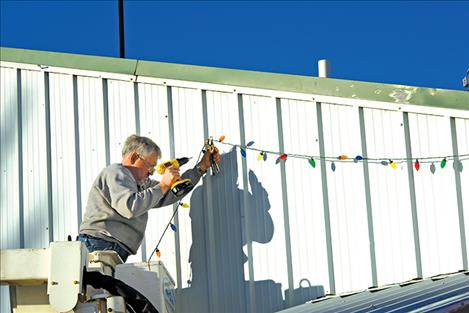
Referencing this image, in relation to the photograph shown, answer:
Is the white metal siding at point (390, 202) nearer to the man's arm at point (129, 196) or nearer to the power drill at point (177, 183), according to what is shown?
the power drill at point (177, 183)

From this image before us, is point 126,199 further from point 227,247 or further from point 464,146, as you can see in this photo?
point 464,146

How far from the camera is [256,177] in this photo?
8.09 meters

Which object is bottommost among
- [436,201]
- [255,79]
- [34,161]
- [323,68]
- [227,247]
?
[227,247]

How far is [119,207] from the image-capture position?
294 inches

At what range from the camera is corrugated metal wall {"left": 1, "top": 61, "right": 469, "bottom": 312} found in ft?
25.1

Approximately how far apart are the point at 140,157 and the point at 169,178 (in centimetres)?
34

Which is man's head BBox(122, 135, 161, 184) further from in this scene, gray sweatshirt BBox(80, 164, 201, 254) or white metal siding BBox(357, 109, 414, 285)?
white metal siding BBox(357, 109, 414, 285)

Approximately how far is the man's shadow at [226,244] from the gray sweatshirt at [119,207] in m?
0.53

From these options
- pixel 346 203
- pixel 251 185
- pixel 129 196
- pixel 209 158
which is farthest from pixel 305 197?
pixel 129 196

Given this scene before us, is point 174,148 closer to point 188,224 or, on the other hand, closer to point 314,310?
point 188,224

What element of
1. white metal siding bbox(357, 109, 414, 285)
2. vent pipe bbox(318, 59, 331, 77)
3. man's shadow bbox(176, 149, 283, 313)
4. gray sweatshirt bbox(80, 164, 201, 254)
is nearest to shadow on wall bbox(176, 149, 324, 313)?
man's shadow bbox(176, 149, 283, 313)

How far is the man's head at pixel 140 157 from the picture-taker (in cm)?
782

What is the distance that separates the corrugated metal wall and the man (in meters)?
0.50

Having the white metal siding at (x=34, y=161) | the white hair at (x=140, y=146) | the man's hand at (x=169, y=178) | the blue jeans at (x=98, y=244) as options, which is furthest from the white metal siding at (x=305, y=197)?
the white metal siding at (x=34, y=161)
